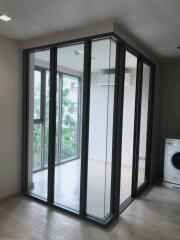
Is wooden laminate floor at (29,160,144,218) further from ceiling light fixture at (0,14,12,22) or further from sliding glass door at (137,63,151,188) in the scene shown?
ceiling light fixture at (0,14,12,22)

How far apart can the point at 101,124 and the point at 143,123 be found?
1368 millimetres

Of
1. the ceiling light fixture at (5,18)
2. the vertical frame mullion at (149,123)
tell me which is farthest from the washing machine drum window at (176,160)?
the ceiling light fixture at (5,18)

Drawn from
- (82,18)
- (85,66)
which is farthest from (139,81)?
(82,18)

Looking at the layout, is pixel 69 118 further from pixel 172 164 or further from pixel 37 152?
pixel 172 164

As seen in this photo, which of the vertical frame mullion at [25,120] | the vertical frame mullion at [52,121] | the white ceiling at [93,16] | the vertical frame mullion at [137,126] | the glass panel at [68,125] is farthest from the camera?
the vertical frame mullion at [137,126]

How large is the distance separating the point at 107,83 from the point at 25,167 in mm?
1983

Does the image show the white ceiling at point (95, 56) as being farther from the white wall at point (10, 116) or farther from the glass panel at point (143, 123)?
the white wall at point (10, 116)

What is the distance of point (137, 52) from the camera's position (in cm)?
331

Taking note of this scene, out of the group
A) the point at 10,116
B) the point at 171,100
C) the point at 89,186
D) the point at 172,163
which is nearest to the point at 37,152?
the point at 10,116

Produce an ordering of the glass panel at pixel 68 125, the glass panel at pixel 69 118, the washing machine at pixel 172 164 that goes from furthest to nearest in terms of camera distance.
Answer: the washing machine at pixel 172 164
the glass panel at pixel 69 118
the glass panel at pixel 68 125

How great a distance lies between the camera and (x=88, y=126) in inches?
110

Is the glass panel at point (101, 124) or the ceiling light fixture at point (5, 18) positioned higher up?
the ceiling light fixture at point (5, 18)

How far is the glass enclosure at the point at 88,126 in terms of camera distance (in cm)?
280

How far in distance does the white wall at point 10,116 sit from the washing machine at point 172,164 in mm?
2759
